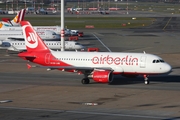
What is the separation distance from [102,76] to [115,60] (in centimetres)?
287

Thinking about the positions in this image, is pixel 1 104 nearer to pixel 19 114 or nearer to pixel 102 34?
pixel 19 114

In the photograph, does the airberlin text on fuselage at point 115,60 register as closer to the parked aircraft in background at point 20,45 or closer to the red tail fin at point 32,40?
the red tail fin at point 32,40

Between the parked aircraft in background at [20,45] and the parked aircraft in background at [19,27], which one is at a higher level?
the parked aircraft in background at [19,27]

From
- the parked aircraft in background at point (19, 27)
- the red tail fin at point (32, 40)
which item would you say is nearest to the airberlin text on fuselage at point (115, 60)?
the red tail fin at point (32, 40)

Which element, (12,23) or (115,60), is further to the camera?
(12,23)

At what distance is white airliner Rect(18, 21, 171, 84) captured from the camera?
5559 centimetres

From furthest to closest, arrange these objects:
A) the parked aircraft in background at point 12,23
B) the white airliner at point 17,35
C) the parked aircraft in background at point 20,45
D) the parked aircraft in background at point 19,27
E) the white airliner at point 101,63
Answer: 1. the parked aircraft in background at point 12,23
2. the parked aircraft in background at point 19,27
3. the white airliner at point 17,35
4. the parked aircraft in background at point 20,45
5. the white airliner at point 101,63

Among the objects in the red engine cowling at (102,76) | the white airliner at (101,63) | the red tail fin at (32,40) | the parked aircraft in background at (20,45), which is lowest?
the parked aircraft in background at (20,45)

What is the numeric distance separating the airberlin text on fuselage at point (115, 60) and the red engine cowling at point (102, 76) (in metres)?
1.78

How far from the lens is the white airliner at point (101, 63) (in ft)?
182

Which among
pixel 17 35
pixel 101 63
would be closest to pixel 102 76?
pixel 101 63

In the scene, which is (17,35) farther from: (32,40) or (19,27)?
(32,40)

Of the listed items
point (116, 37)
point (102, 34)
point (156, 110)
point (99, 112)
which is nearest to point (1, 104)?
point (99, 112)

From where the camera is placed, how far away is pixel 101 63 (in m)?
57.2
